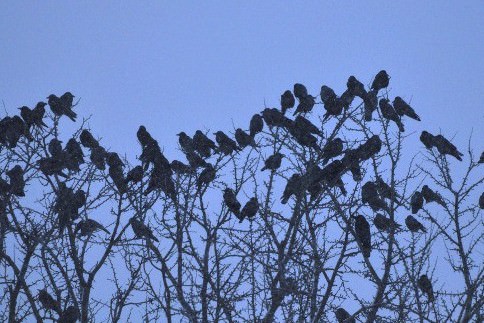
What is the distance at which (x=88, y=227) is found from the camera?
27.7 ft

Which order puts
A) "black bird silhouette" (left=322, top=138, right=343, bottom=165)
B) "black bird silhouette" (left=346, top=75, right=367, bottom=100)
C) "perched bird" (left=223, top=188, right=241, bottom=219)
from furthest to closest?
"black bird silhouette" (left=346, top=75, right=367, bottom=100), "perched bird" (left=223, top=188, right=241, bottom=219), "black bird silhouette" (left=322, top=138, right=343, bottom=165)

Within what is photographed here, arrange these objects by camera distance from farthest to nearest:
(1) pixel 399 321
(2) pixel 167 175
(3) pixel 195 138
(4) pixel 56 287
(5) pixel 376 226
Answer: (3) pixel 195 138 < (5) pixel 376 226 < (2) pixel 167 175 < (4) pixel 56 287 < (1) pixel 399 321

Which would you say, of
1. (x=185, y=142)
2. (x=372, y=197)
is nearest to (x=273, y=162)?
(x=372, y=197)

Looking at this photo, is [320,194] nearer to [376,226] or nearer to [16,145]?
[376,226]

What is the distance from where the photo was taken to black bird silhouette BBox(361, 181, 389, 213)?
30.3ft

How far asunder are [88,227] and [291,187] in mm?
2611

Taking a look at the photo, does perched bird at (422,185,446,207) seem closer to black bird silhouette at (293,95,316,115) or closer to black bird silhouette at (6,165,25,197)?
black bird silhouette at (293,95,316,115)

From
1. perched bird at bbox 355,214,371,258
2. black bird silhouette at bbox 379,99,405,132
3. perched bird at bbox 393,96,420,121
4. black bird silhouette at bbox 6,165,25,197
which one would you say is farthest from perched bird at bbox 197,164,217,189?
perched bird at bbox 393,96,420,121

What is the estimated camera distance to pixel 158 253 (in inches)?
316

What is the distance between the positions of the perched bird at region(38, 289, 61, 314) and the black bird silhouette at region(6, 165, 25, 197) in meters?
1.38

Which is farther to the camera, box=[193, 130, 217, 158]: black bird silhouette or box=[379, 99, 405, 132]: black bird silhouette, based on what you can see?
box=[193, 130, 217, 158]: black bird silhouette

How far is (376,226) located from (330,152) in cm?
184

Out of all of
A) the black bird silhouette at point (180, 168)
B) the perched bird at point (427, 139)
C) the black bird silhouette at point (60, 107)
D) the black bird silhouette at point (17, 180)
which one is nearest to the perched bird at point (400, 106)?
the perched bird at point (427, 139)

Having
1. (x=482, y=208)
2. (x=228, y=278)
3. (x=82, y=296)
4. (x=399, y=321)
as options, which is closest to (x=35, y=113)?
(x=82, y=296)
